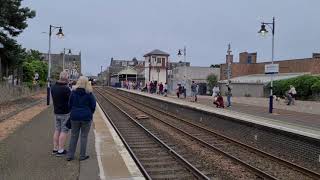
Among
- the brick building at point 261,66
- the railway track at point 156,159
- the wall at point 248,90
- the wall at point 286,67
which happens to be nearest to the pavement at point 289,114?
Answer: the railway track at point 156,159

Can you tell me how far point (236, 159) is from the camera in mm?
13047

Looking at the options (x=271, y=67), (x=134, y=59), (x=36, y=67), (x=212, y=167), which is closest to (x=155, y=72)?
(x=36, y=67)

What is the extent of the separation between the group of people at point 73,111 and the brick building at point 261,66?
6178 cm

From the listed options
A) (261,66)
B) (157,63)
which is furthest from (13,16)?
(157,63)

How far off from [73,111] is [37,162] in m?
1.33

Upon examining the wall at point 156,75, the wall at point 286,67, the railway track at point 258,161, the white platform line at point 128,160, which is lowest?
the railway track at point 258,161

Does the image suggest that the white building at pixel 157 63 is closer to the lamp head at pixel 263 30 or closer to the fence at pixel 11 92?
the fence at pixel 11 92

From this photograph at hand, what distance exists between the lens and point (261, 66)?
295ft

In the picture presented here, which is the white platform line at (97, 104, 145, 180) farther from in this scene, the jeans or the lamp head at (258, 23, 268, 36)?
the lamp head at (258, 23, 268, 36)

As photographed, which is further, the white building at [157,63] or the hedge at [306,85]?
the white building at [157,63]

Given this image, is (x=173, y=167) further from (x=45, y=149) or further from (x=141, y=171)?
(x=45, y=149)

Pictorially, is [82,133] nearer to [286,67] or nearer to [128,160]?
[128,160]

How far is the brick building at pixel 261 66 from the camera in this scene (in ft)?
234

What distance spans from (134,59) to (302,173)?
173 m
